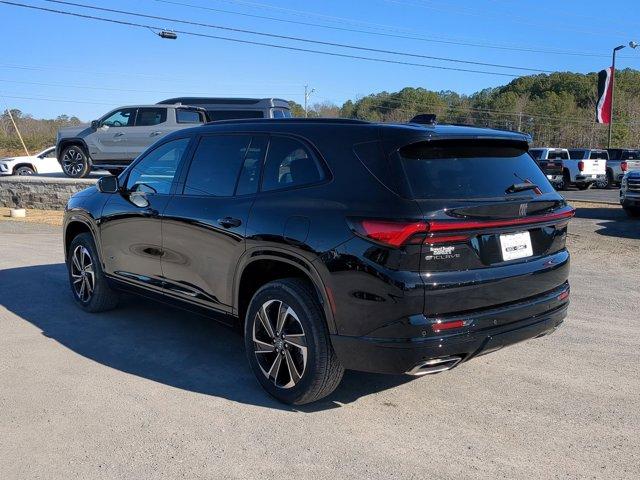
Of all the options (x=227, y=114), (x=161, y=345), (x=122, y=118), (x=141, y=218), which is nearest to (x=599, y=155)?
(x=227, y=114)

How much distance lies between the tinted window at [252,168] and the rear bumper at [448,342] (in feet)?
4.22

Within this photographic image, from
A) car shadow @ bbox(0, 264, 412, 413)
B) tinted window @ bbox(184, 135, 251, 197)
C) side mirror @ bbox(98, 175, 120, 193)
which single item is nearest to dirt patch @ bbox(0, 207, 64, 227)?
car shadow @ bbox(0, 264, 412, 413)

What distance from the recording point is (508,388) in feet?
13.4

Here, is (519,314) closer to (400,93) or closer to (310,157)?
(310,157)

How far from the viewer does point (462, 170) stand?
11.7ft

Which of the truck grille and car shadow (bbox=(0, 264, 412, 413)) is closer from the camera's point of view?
car shadow (bbox=(0, 264, 412, 413))

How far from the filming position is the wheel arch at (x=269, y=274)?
3.47 m

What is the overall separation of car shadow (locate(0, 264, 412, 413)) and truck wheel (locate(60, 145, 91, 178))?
9.64 metres

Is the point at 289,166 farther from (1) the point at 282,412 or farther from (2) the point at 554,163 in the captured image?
(2) the point at 554,163

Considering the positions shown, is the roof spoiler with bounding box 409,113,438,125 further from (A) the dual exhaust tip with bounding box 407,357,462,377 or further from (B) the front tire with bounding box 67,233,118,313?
(B) the front tire with bounding box 67,233,118,313

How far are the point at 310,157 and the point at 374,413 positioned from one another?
1.68 metres

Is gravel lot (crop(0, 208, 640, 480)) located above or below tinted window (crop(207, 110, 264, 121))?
below

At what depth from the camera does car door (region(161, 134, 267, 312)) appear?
4117 millimetres

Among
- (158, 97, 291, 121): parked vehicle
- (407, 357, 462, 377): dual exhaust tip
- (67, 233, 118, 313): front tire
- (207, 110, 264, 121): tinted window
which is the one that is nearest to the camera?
(407, 357, 462, 377): dual exhaust tip
